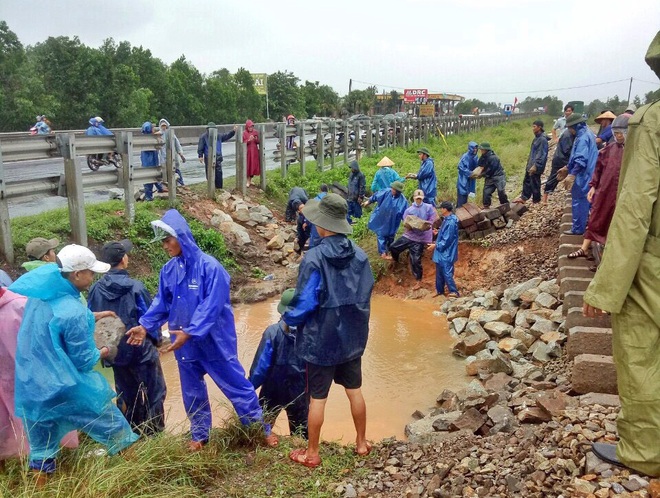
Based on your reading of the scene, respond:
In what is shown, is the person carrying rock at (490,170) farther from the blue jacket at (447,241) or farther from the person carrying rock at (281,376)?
the person carrying rock at (281,376)

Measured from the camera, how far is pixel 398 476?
→ 3.58 meters

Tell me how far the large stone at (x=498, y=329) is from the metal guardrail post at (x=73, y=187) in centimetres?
541

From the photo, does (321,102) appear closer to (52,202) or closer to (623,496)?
(52,202)

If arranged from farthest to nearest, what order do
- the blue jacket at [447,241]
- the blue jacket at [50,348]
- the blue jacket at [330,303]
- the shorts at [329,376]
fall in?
1. the blue jacket at [447,241]
2. the shorts at [329,376]
3. the blue jacket at [330,303]
4. the blue jacket at [50,348]

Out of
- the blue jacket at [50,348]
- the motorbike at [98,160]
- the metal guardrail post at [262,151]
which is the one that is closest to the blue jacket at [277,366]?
the blue jacket at [50,348]

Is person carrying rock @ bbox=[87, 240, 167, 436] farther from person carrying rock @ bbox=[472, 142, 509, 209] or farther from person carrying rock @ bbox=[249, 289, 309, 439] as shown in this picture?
person carrying rock @ bbox=[472, 142, 509, 209]

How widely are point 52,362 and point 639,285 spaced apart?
3.13 m

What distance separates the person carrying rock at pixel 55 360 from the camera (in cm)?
317

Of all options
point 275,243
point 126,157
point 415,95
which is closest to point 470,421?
point 126,157

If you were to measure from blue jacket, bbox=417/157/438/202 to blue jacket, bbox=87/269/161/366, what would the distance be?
24.8ft

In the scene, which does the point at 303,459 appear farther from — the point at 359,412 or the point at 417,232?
the point at 417,232

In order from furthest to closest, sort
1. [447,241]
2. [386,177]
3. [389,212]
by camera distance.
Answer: [386,177] → [389,212] → [447,241]

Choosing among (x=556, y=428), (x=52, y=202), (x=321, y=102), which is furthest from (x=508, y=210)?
(x=321, y=102)

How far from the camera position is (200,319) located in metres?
3.77
